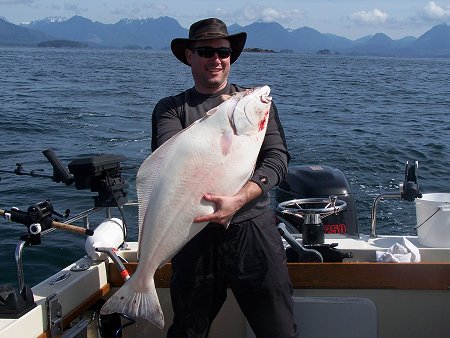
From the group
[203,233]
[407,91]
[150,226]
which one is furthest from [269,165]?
[407,91]

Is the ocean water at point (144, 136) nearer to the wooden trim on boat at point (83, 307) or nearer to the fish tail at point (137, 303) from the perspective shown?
the wooden trim on boat at point (83, 307)

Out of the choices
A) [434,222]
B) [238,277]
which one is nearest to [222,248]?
[238,277]

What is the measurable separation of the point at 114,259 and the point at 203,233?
2.54 feet

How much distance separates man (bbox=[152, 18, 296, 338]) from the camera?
10.0ft

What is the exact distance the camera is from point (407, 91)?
29438 millimetres

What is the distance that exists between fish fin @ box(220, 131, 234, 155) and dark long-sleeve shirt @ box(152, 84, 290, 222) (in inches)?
10.7

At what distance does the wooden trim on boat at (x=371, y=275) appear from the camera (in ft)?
11.9

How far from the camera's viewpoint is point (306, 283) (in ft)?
12.2

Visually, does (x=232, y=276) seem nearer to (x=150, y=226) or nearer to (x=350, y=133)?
(x=150, y=226)

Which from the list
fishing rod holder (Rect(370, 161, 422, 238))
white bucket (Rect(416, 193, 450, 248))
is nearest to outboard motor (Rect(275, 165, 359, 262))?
fishing rod holder (Rect(370, 161, 422, 238))

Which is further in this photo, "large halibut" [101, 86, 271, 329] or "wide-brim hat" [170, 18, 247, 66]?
"wide-brim hat" [170, 18, 247, 66]

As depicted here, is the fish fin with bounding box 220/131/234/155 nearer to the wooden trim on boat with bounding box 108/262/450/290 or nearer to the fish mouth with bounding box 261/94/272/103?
the fish mouth with bounding box 261/94/272/103

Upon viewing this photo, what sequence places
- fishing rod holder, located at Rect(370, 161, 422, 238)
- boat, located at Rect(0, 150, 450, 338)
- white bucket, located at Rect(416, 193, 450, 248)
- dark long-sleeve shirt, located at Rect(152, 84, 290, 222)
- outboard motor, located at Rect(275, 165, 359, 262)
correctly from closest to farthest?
dark long-sleeve shirt, located at Rect(152, 84, 290, 222)
boat, located at Rect(0, 150, 450, 338)
outboard motor, located at Rect(275, 165, 359, 262)
white bucket, located at Rect(416, 193, 450, 248)
fishing rod holder, located at Rect(370, 161, 422, 238)

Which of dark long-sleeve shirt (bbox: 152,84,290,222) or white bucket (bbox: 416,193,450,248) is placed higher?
dark long-sleeve shirt (bbox: 152,84,290,222)
